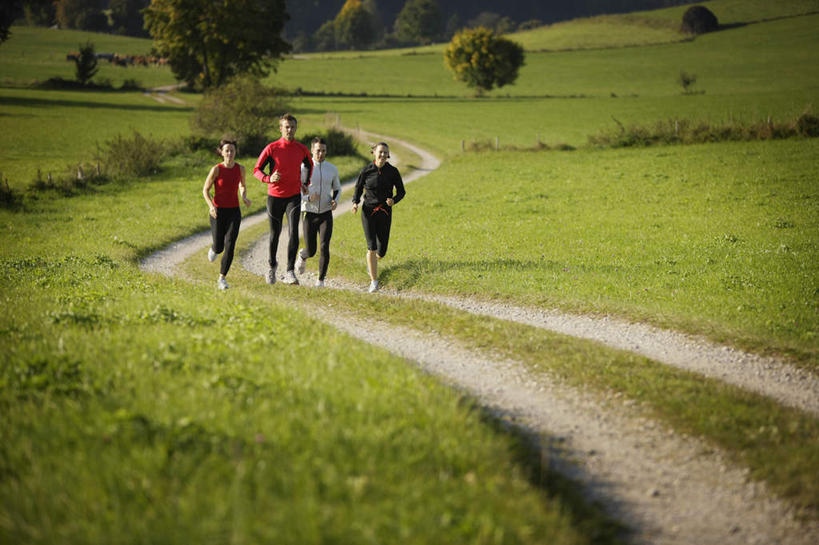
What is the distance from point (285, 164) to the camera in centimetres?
1240

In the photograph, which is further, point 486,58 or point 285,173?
point 486,58

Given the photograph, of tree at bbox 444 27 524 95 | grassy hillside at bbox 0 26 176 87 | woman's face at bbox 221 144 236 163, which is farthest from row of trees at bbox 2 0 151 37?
woman's face at bbox 221 144 236 163

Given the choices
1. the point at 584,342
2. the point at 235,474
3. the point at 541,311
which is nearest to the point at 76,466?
the point at 235,474

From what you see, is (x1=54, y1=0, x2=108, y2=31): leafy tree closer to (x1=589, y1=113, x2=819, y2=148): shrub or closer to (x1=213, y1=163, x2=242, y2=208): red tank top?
(x1=589, y1=113, x2=819, y2=148): shrub

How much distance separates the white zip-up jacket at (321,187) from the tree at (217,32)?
57123mm

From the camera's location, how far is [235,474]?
14.5ft

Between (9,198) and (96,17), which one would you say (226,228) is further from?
(96,17)

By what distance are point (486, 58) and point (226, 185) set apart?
9204cm

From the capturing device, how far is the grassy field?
4188 millimetres

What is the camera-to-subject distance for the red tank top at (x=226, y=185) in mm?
12023

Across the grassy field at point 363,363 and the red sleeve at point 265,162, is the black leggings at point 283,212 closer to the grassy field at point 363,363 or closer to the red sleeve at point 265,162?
the red sleeve at point 265,162

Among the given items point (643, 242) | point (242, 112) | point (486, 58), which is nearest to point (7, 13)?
point (242, 112)

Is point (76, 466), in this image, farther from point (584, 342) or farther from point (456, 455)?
point (584, 342)

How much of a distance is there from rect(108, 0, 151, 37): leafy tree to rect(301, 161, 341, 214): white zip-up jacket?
205660mm
